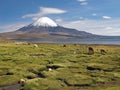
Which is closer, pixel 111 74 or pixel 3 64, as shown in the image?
pixel 111 74

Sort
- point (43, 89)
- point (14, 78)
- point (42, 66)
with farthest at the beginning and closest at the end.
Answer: point (42, 66)
point (14, 78)
point (43, 89)

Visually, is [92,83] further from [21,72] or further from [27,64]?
[27,64]

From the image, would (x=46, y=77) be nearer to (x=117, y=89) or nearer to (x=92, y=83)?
(x=92, y=83)

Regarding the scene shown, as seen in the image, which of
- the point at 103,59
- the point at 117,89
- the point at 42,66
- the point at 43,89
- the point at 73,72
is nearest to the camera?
the point at 117,89

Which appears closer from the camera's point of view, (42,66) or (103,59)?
(42,66)

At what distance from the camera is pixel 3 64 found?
74312 millimetres

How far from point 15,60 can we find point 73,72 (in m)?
23.6

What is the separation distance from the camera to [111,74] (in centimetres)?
6119

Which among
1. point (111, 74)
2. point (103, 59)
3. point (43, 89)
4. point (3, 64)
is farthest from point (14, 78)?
point (103, 59)

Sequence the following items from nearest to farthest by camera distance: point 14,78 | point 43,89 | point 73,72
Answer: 1. point 43,89
2. point 14,78
3. point 73,72

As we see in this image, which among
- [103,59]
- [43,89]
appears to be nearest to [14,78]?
[43,89]

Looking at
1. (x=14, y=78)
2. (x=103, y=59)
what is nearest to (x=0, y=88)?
(x=14, y=78)

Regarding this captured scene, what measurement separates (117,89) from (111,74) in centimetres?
1519

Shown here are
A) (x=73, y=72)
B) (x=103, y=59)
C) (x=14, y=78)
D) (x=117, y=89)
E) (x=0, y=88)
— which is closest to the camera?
(x=117, y=89)
